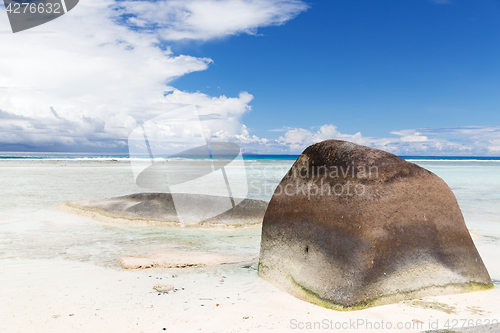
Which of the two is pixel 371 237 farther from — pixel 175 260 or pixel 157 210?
pixel 157 210

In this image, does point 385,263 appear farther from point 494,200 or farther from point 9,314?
point 494,200

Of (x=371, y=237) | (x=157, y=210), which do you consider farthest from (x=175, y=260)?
(x=157, y=210)

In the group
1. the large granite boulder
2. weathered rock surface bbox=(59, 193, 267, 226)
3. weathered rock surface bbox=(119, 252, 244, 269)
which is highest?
the large granite boulder

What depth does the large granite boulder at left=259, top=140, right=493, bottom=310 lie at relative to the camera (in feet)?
11.5

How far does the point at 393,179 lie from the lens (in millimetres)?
3834

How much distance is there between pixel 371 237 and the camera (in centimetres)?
354

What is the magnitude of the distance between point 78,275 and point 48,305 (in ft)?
3.20

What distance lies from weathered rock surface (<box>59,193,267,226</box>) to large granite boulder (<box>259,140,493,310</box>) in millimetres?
3979

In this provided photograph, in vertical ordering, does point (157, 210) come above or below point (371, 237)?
below

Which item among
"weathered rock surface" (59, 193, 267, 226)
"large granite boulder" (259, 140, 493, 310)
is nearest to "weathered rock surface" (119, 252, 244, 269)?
"large granite boulder" (259, 140, 493, 310)

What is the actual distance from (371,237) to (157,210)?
6.09 metres

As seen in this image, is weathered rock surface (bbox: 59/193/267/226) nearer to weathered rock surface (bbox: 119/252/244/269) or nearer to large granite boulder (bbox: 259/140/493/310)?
weathered rock surface (bbox: 119/252/244/269)

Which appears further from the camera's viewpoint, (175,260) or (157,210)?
(157,210)

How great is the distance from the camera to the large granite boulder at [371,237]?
3.51 m
